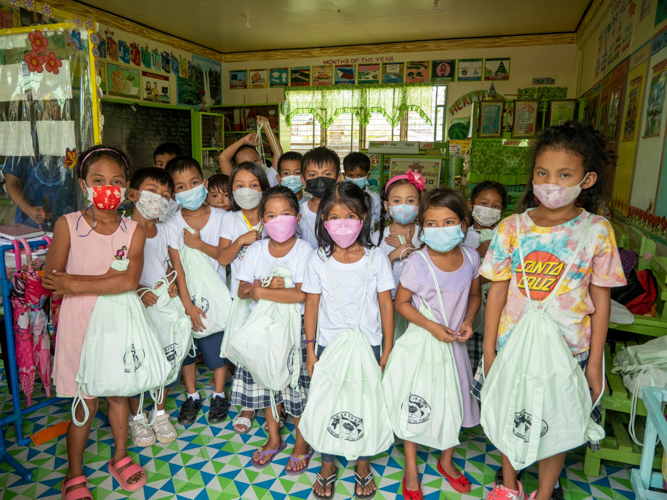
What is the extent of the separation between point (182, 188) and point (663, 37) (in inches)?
115

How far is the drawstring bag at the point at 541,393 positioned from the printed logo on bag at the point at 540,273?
3 cm

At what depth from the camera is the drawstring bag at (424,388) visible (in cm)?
178

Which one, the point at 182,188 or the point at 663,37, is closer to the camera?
the point at 182,188

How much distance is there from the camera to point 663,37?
8.87 feet

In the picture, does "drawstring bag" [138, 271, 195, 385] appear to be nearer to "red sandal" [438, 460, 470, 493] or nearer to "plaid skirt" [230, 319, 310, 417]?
"plaid skirt" [230, 319, 310, 417]

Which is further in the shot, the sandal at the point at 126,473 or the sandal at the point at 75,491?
the sandal at the point at 126,473

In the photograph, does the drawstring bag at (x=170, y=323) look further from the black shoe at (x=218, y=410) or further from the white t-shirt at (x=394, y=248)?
the white t-shirt at (x=394, y=248)

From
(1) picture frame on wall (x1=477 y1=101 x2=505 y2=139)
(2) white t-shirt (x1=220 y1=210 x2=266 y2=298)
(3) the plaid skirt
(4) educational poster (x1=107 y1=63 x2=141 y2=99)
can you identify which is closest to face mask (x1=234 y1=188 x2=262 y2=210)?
(2) white t-shirt (x1=220 y1=210 x2=266 y2=298)

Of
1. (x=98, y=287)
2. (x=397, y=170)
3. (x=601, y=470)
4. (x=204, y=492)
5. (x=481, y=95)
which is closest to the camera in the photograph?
(x=98, y=287)

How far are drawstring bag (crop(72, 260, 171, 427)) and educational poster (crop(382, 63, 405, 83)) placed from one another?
24.0 feet

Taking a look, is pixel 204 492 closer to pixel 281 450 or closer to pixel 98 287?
pixel 281 450

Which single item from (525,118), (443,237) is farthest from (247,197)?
(525,118)

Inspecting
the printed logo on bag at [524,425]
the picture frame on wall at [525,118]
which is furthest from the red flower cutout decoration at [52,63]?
the picture frame on wall at [525,118]

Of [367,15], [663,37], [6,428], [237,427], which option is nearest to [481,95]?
[367,15]
